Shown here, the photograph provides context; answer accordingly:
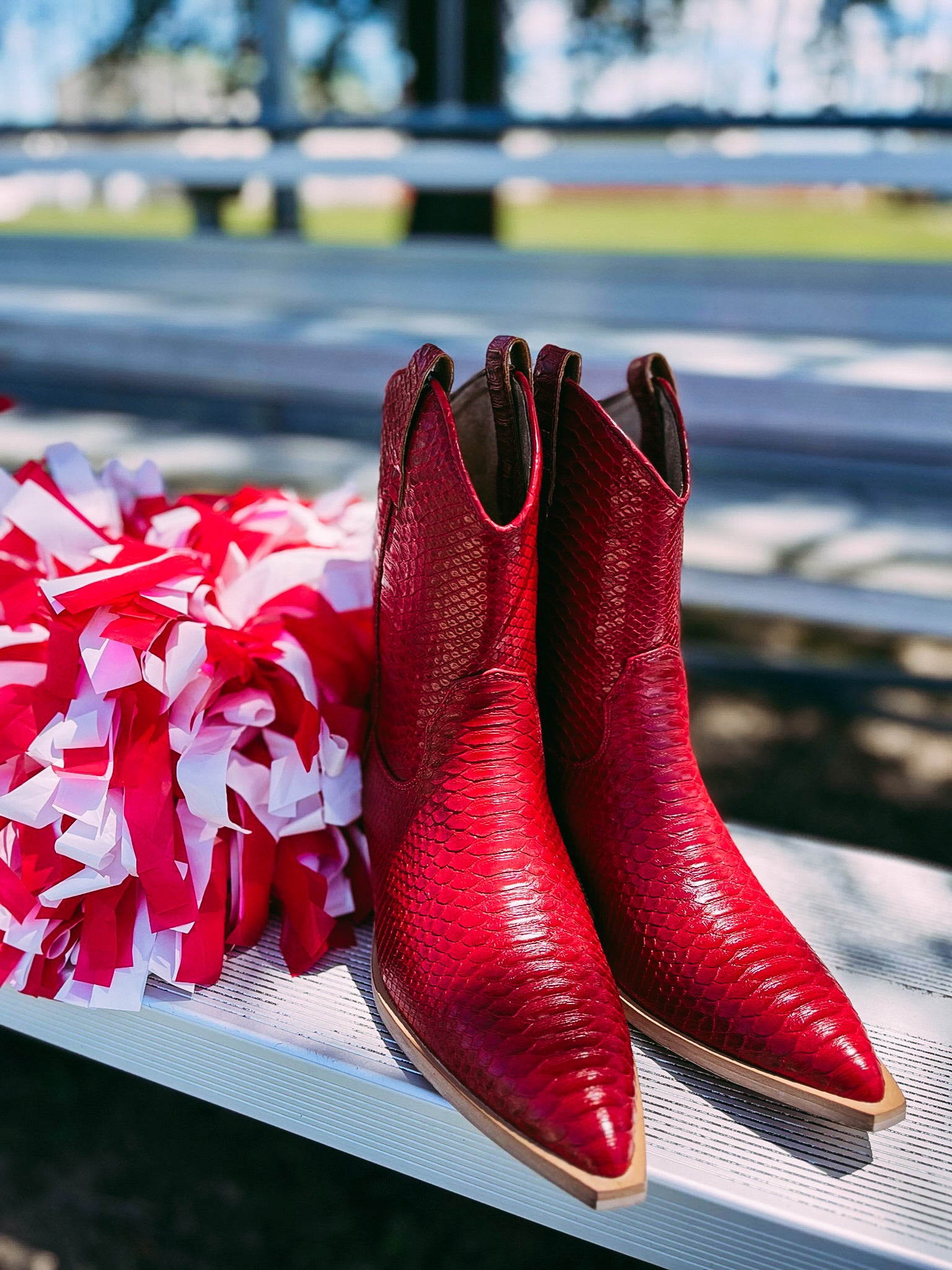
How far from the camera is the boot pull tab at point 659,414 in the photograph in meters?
0.65

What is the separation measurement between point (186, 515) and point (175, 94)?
188 centimetres

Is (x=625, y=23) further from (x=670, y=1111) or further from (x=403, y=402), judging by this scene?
(x=670, y=1111)

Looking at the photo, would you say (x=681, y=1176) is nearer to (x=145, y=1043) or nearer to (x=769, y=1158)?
(x=769, y=1158)

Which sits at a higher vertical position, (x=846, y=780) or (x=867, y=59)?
(x=867, y=59)

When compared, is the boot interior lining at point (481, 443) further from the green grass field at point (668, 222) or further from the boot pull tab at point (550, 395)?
the green grass field at point (668, 222)

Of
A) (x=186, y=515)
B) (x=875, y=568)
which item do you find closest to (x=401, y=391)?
(x=186, y=515)

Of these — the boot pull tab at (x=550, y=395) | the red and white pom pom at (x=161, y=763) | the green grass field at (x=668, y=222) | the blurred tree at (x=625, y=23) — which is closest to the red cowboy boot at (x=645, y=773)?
the boot pull tab at (x=550, y=395)

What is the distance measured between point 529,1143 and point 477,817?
0.18m

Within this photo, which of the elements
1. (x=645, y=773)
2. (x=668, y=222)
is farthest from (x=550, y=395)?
(x=668, y=222)

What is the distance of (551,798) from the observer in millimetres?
686

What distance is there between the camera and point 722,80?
5.96ft

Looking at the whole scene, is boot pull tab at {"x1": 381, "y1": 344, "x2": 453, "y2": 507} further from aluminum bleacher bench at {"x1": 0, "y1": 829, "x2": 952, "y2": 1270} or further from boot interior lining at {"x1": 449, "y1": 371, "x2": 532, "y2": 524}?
aluminum bleacher bench at {"x1": 0, "y1": 829, "x2": 952, "y2": 1270}

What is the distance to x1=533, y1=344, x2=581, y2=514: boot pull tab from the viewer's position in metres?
0.62

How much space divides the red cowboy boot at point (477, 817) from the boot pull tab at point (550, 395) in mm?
18
